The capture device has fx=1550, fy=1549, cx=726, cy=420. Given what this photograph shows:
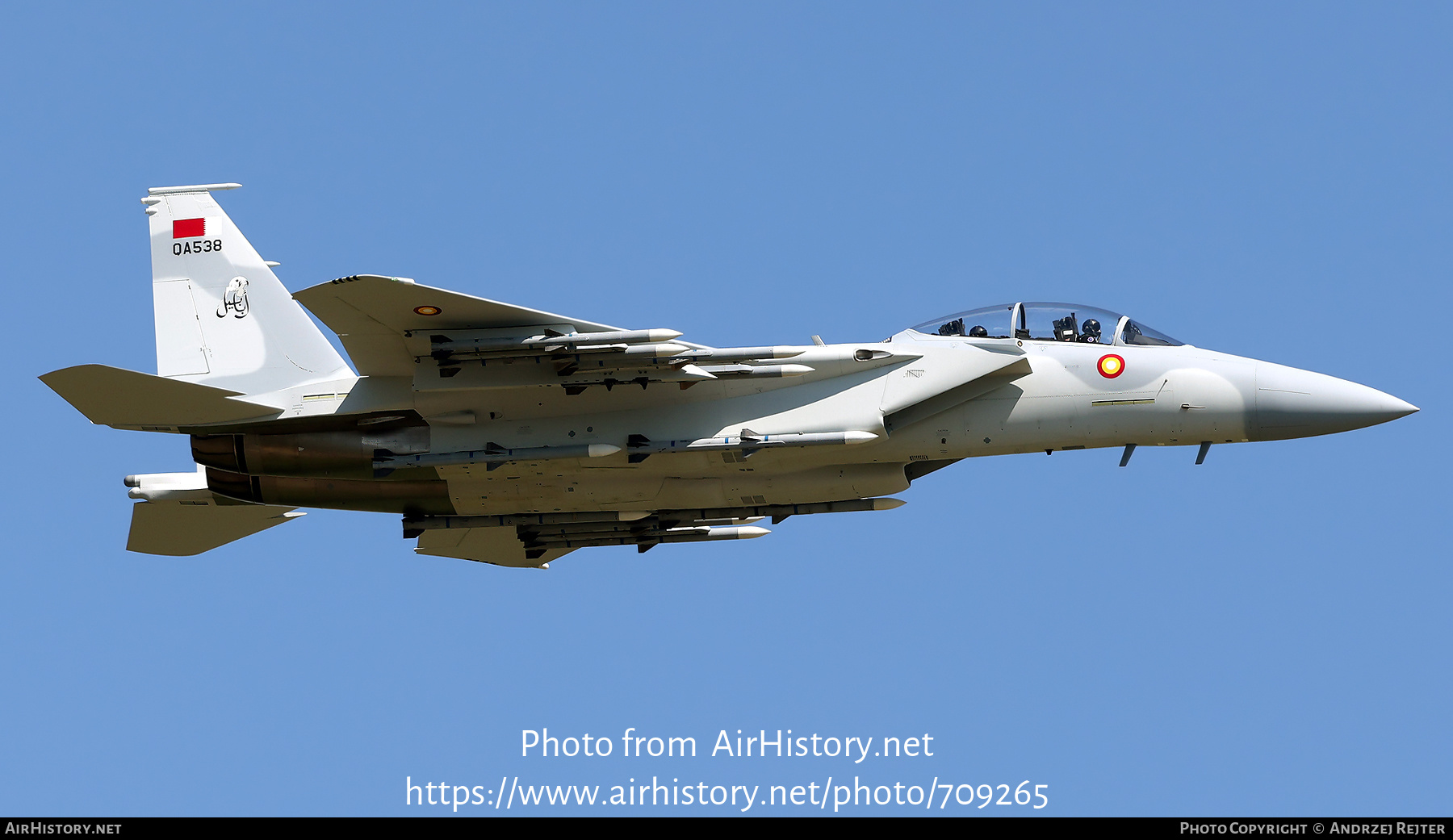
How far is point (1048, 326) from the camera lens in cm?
1633

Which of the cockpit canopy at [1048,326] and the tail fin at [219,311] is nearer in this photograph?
the cockpit canopy at [1048,326]

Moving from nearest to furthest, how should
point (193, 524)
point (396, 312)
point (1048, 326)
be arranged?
point (396, 312), point (1048, 326), point (193, 524)

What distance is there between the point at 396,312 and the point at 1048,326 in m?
6.72

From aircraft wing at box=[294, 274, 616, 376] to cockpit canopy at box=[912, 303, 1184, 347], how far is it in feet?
12.4

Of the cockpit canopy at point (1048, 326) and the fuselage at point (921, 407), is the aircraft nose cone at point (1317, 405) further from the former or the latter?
the cockpit canopy at point (1048, 326)

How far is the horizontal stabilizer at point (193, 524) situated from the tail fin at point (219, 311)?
5.11 ft

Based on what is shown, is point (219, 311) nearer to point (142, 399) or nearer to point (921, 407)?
point (142, 399)

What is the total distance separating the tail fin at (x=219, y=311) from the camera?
17812mm

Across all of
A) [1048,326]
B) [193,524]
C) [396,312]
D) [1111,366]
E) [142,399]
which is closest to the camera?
[396,312]

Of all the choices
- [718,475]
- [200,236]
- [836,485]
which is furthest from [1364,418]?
[200,236]

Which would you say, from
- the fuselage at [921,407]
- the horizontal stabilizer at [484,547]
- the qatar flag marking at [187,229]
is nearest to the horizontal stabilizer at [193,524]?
the horizontal stabilizer at [484,547]

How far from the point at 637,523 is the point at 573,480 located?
5.12 ft

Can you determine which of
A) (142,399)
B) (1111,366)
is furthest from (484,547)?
(1111,366)

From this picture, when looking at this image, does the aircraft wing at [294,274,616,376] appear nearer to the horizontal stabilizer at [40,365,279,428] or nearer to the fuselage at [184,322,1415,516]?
the fuselage at [184,322,1415,516]
